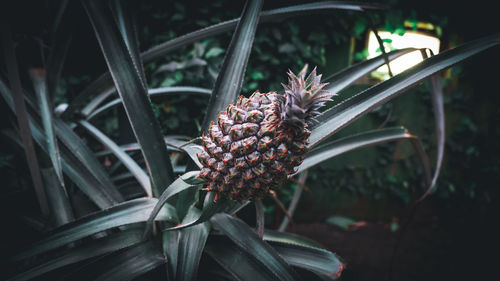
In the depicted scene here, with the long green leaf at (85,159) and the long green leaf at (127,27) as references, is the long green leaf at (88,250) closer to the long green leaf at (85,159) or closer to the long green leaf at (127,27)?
the long green leaf at (85,159)

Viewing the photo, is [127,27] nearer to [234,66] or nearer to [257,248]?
[234,66]

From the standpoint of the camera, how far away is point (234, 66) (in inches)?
34.3

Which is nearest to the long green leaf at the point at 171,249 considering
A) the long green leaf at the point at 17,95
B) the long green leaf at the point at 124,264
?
the long green leaf at the point at 124,264

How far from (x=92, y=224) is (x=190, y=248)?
270 millimetres

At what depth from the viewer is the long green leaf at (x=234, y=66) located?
0.86 m

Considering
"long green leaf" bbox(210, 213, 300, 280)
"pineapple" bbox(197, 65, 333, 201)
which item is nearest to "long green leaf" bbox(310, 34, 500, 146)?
"pineapple" bbox(197, 65, 333, 201)

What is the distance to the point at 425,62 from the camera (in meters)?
0.71

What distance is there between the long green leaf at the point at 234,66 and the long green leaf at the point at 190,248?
0.29 meters

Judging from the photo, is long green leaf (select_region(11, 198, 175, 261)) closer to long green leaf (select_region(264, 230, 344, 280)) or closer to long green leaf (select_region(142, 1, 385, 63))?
long green leaf (select_region(264, 230, 344, 280))

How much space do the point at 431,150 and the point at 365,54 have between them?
1261 mm

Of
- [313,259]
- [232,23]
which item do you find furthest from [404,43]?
[313,259]

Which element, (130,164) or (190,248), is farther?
(130,164)

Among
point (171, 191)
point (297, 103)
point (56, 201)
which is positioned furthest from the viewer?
point (56, 201)

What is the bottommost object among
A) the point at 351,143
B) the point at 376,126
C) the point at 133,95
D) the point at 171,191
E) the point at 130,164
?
the point at 171,191
